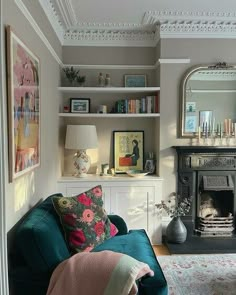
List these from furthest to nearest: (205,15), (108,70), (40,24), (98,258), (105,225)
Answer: (108,70)
(205,15)
(40,24)
(105,225)
(98,258)

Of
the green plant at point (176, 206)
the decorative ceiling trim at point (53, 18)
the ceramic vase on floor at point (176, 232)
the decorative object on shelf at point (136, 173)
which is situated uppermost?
the decorative ceiling trim at point (53, 18)

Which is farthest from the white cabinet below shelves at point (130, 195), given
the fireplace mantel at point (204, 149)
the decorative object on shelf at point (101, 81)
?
the decorative object on shelf at point (101, 81)

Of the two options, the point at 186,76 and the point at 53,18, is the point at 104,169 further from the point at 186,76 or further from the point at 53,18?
the point at 53,18

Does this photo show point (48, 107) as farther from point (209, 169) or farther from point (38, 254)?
point (209, 169)

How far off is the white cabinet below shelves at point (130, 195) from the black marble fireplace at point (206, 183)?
0.38 meters

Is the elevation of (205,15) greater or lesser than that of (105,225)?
greater

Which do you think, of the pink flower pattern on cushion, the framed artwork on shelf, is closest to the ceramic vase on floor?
the framed artwork on shelf

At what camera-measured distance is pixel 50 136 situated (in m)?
3.21

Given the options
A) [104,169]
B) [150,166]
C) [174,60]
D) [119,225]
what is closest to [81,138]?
[104,169]

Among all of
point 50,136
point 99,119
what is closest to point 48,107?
point 50,136

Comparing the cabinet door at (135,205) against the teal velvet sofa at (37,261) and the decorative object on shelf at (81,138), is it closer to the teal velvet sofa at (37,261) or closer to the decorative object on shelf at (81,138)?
the decorative object on shelf at (81,138)

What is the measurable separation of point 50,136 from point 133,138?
1.32 m

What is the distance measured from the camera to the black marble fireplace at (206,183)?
3.77 metres

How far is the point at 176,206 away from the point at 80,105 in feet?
6.17
